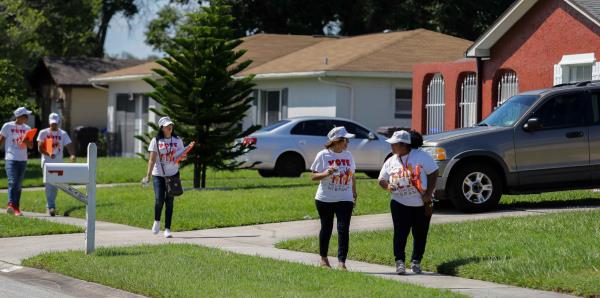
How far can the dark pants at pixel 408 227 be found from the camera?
40.1ft

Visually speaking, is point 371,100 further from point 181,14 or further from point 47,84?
point 181,14

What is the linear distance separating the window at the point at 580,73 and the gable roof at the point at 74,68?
28.6 m

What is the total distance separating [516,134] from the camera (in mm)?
16953

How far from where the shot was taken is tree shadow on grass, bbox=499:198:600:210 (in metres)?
17.4

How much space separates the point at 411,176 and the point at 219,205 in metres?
8.15

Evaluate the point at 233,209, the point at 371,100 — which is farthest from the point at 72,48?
the point at 233,209

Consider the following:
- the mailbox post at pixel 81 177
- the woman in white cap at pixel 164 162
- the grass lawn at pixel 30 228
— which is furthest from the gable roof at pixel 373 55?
the mailbox post at pixel 81 177

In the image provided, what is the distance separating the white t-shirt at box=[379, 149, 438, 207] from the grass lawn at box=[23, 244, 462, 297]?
3.65ft

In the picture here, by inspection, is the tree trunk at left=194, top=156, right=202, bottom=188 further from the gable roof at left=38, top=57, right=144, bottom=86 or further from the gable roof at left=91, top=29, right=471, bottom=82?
the gable roof at left=38, top=57, right=144, bottom=86

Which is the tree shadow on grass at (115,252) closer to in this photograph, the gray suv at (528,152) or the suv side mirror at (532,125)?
the gray suv at (528,152)

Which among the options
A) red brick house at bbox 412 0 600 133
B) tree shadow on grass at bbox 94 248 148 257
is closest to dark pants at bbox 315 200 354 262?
tree shadow on grass at bbox 94 248 148 257

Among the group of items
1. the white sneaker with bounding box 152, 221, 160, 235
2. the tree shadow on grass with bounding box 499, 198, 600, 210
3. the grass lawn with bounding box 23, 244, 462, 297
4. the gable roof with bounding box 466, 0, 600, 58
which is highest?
the gable roof with bounding box 466, 0, 600, 58

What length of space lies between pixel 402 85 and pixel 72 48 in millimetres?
29541

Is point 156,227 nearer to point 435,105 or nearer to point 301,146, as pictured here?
point 301,146
